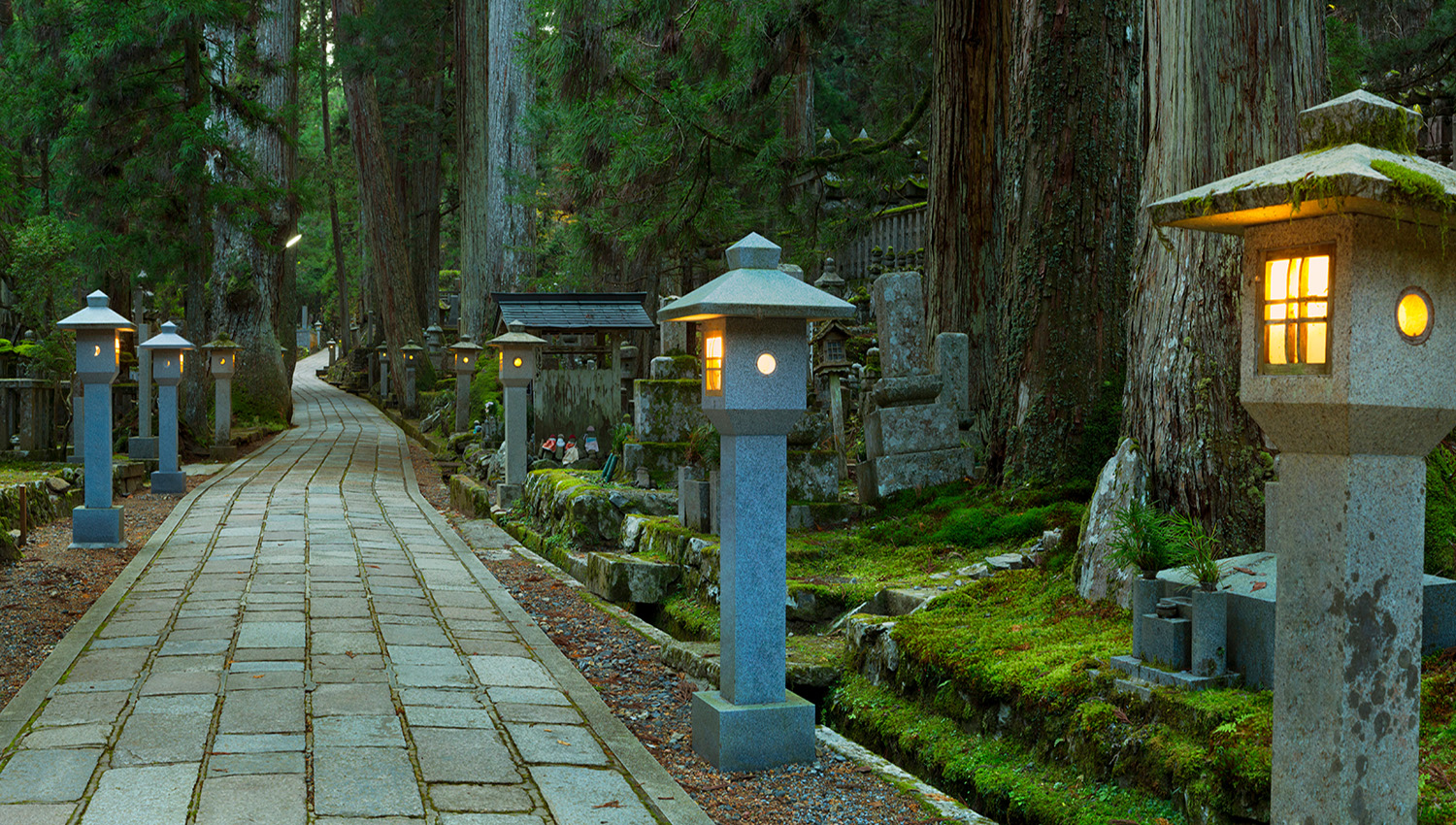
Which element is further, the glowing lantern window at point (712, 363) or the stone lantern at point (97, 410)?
the stone lantern at point (97, 410)

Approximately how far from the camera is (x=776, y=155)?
441 inches

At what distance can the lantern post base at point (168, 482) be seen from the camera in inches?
536

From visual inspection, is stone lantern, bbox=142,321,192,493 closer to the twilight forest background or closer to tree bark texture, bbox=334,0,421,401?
the twilight forest background

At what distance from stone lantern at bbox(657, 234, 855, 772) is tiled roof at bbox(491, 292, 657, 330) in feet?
35.5

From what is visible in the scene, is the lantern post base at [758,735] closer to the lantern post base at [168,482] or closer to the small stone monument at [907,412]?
the small stone monument at [907,412]

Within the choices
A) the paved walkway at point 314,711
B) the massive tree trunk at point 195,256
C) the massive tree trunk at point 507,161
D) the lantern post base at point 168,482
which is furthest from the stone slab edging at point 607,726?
the massive tree trunk at point 507,161

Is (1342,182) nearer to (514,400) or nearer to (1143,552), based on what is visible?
(1143,552)

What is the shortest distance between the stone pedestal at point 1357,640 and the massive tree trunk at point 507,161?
18.8m

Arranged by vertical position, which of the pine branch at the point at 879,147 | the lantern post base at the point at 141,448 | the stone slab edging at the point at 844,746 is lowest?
the stone slab edging at the point at 844,746

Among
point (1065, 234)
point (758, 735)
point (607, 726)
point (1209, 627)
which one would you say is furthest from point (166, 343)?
point (1209, 627)

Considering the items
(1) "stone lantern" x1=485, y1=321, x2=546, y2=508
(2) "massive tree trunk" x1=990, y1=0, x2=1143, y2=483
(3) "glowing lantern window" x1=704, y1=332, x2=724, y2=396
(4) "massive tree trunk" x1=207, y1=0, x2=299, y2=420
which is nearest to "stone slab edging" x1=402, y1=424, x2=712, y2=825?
(3) "glowing lantern window" x1=704, y1=332, x2=724, y2=396

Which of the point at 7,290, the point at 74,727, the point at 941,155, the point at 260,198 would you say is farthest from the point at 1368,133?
the point at 7,290

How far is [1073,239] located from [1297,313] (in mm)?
4676

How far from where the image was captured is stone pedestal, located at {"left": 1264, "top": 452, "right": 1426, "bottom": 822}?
104 inches
